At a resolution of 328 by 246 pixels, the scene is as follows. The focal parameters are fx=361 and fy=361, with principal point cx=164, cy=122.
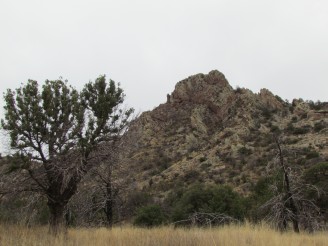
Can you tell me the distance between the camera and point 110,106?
49.2ft

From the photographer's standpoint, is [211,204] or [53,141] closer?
[53,141]

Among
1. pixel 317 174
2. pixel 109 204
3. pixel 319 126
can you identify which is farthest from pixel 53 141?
pixel 319 126

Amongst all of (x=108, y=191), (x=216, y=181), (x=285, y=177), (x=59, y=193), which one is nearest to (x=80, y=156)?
(x=59, y=193)

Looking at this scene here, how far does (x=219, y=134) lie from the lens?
163 feet

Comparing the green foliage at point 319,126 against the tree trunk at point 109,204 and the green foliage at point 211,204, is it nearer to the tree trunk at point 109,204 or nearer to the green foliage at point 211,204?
the green foliage at point 211,204

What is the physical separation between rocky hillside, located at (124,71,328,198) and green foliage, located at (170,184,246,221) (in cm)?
973

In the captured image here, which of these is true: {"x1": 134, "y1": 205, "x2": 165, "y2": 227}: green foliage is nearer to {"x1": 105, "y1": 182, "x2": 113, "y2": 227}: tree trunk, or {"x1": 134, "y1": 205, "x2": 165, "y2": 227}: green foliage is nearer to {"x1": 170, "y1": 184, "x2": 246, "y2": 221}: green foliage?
{"x1": 170, "y1": 184, "x2": 246, "y2": 221}: green foliage

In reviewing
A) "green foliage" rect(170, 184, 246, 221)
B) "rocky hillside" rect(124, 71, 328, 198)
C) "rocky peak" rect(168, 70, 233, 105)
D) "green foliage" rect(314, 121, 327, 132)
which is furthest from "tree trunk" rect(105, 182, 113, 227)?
"rocky peak" rect(168, 70, 233, 105)

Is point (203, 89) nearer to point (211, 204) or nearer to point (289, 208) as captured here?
point (211, 204)

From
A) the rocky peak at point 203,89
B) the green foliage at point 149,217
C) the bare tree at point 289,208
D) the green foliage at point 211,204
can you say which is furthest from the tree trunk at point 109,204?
the rocky peak at point 203,89

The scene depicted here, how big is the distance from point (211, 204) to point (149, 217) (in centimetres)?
410

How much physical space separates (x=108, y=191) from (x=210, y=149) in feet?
98.7

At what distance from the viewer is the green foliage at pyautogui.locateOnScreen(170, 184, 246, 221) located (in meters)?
21.5

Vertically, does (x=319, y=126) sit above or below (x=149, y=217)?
above
